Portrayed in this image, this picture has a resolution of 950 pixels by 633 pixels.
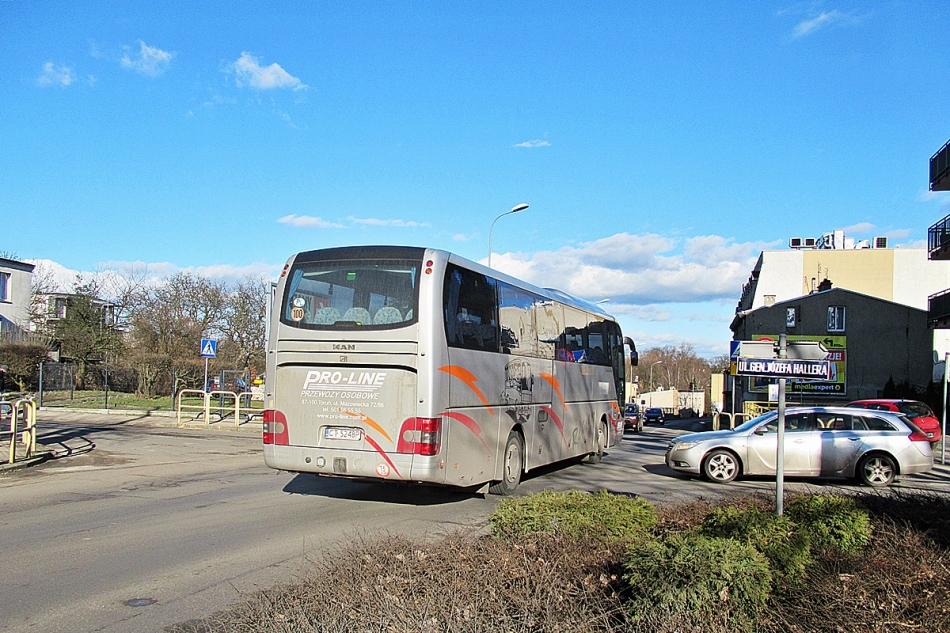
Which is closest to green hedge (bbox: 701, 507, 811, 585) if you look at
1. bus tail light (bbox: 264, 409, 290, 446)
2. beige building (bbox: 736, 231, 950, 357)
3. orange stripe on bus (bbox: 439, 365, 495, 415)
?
orange stripe on bus (bbox: 439, 365, 495, 415)

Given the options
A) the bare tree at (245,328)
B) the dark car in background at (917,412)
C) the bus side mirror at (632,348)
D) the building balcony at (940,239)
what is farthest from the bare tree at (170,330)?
the building balcony at (940,239)

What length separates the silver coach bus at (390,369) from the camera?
31.1ft

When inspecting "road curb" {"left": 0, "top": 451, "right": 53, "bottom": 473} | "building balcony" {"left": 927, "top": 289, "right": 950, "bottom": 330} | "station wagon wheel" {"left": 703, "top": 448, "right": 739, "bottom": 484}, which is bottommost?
"road curb" {"left": 0, "top": 451, "right": 53, "bottom": 473}

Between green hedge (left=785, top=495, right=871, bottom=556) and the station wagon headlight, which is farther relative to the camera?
the station wagon headlight

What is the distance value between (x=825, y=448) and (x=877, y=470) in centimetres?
97

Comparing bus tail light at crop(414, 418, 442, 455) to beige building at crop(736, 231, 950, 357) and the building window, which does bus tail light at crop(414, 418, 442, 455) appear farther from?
beige building at crop(736, 231, 950, 357)

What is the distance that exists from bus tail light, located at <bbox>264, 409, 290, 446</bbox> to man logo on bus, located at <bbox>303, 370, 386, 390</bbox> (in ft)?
1.88

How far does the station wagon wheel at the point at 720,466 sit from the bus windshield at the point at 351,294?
761cm

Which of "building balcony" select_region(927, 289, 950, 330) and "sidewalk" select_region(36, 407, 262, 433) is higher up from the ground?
"building balcony" select_region(927, 289, 950, 330)

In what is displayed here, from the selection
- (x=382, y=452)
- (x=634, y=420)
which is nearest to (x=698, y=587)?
(x=382, y=452)

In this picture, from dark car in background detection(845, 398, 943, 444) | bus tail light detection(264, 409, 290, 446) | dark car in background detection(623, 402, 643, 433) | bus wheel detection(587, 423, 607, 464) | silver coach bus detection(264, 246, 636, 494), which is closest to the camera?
silver coach bus detection(264, 246, 636, 494)

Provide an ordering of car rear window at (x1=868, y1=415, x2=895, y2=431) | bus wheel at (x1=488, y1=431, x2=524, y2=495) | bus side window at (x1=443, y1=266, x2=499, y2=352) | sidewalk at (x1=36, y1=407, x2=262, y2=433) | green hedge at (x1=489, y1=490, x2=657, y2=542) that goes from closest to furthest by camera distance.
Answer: green hedge at (x1=489, y1=490, x2=657, y2=542) → bus side window at (x1=443, y1=266, x2=499, y2=352) → bus wheel at (x1=488, y1=431, x2=524, y2=495) → car rear window at (x1=868, y1=415, x2=895, y2=431) → sidewalk at (x1=36, y1=407, x2=262, y2=433)

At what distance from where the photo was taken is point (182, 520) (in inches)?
368

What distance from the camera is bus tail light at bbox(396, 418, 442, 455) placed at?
938 centimetres
